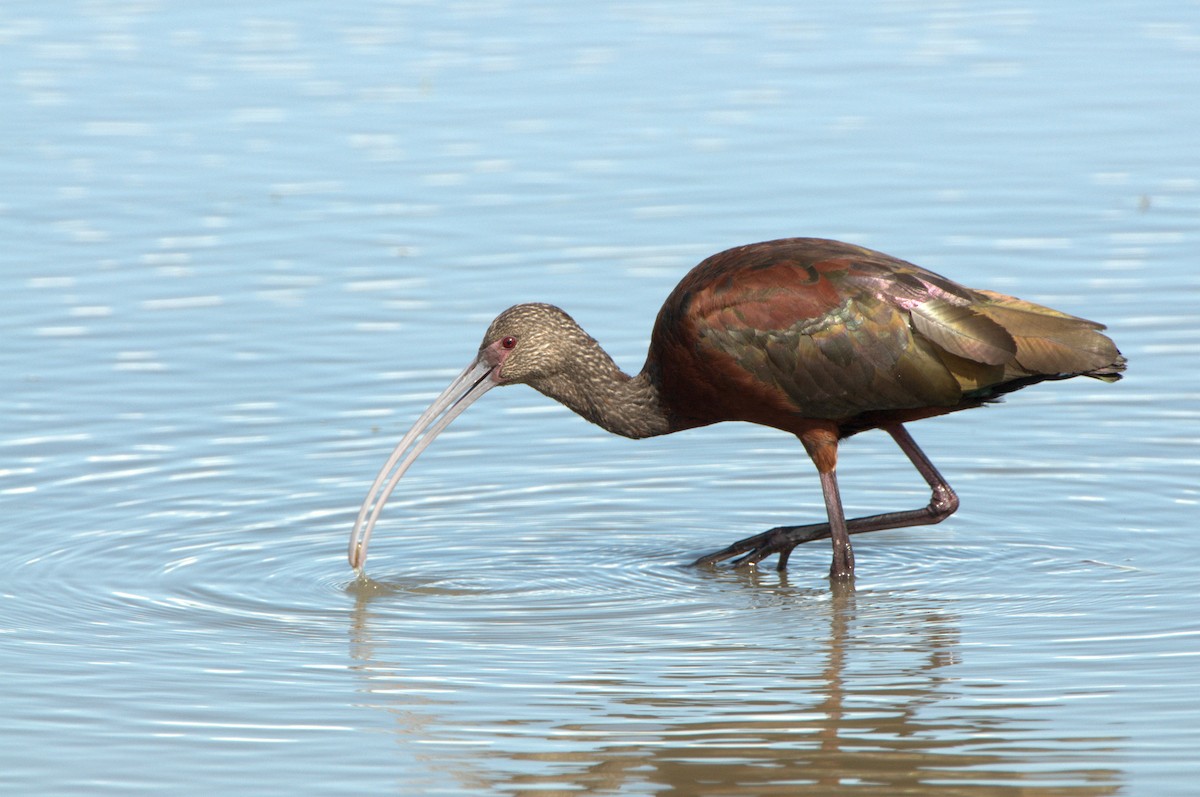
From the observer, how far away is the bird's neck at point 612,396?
9633 millimetres

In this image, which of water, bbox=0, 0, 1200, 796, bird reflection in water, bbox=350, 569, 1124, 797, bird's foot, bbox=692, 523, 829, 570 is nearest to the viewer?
bird reflection in water, bbox=350, 569, 1124, 797

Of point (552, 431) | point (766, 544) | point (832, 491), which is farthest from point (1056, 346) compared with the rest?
point (552, 431)

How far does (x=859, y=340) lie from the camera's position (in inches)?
359

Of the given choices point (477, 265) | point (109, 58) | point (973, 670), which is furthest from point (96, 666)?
point (109, 58)

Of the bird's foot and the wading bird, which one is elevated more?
the wading bird

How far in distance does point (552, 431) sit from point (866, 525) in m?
2.32

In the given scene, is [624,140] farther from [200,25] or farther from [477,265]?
[200,25]

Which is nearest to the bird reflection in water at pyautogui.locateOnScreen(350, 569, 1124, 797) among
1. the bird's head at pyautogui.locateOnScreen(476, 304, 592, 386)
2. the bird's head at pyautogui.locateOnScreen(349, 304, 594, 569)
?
the bird's head at pyautogui.locateOnScreen(349, 304, 594, 569)

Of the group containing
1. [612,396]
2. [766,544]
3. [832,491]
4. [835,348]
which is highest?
[835,348]

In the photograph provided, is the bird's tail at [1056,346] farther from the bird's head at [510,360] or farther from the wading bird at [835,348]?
the bird's head at [510,360]

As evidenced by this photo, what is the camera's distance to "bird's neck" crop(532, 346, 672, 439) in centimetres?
963

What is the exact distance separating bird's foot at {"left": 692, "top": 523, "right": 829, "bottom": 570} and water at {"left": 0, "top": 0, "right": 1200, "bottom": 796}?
11cm

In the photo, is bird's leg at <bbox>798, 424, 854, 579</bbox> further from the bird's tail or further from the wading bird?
the bird's tail

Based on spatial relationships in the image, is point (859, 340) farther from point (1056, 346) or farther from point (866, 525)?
point (866, 525)
